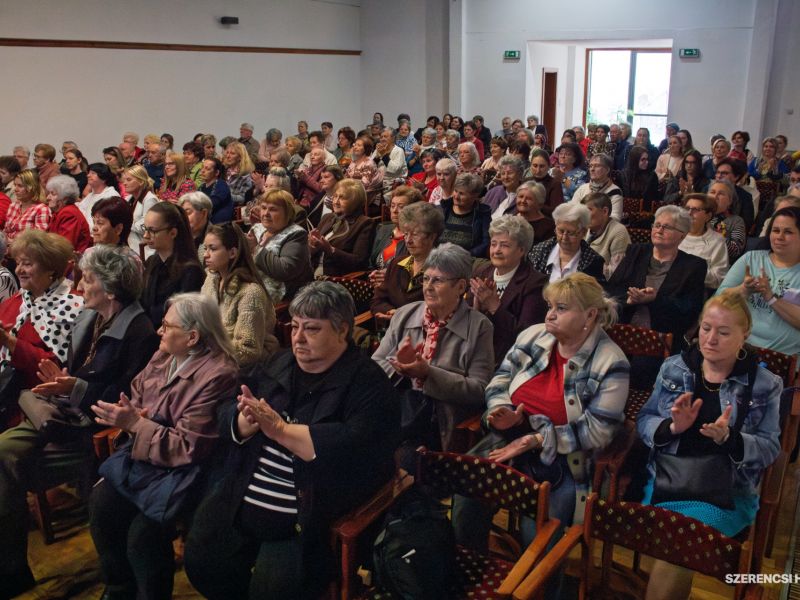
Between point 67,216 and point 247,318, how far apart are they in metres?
2.69

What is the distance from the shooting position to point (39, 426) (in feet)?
10.0

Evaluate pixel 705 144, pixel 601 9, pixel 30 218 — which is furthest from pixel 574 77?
pixel 30 218

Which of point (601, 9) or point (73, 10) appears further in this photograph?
point (601, 9)

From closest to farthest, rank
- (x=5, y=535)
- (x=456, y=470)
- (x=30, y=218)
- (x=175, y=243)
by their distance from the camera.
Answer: (x=456, y=470) → (x=5, y=535) → (x=175, y=243) → (x=30, y=218)

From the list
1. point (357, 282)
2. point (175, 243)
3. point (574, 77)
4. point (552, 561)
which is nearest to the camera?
point (552, 561)

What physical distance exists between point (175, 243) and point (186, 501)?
1729 millimetres

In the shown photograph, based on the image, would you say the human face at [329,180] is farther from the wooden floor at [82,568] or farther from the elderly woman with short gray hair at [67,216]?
the wooden floor at [82,568]

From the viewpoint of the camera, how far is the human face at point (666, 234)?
3973 mm

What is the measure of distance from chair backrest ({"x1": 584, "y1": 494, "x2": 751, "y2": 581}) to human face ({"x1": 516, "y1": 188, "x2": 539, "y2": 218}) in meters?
3.00

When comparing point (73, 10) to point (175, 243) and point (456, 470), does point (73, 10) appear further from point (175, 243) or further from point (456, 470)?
point (456, 470)

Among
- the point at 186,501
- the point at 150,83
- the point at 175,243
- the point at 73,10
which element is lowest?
the point at 186,501

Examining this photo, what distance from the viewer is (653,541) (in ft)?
7.23

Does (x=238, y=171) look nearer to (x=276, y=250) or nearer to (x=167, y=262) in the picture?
(x=276, y=250)

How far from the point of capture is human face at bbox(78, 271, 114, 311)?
10.2ft
